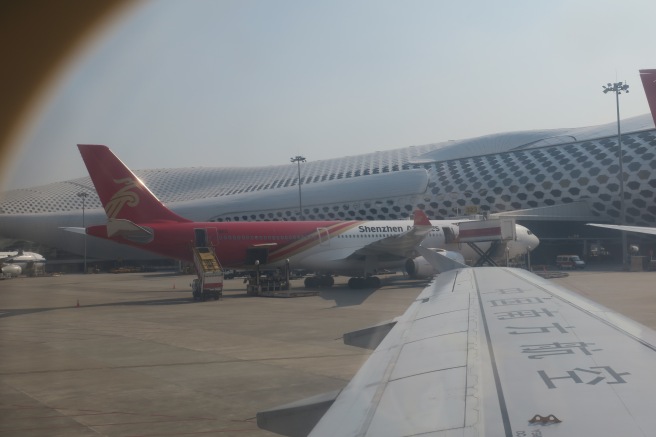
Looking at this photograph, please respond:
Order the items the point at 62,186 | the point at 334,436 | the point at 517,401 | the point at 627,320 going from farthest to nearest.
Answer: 1. the point at 62,186
2. the point at 627,320
3. the point at 517,401
4. the point at 334,436

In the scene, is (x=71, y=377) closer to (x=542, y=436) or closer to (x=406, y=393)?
(x=406, y=393)

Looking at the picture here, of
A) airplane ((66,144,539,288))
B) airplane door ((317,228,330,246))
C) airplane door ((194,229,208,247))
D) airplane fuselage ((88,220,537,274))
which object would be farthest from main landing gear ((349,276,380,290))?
airplane door ((194,229,208,247))

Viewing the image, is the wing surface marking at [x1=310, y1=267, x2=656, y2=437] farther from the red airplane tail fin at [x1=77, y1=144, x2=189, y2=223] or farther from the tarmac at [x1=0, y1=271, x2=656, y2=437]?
the red airplane tail fin at [x1=77, y1=144, x2=189, y2=223]

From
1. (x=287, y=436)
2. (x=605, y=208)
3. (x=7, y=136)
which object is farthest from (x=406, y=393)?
(x=605, y=208)

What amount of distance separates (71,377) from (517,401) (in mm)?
9292

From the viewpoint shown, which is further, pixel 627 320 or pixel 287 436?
pixel 627 320

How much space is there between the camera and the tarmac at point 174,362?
27.3 ft

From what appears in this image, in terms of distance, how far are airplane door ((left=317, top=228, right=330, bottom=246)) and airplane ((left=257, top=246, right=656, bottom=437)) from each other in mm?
25469

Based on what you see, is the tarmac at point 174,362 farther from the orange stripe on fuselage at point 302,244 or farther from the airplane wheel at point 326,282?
the airplane wheel at point 326,282

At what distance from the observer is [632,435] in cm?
276

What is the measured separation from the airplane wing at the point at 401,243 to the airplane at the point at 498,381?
22394mm

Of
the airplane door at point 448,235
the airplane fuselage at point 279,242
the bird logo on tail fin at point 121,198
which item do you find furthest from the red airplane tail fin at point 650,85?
the airplane door at point 448,235

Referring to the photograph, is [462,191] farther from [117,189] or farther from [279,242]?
[117,189]

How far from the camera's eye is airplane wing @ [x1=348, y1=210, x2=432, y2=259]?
28.5 meters
